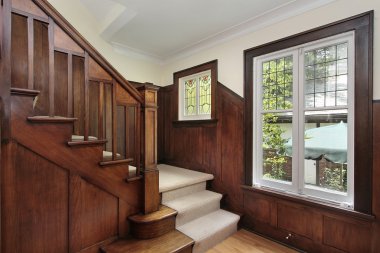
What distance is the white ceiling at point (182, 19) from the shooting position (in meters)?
2.31

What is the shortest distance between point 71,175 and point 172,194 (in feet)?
4.31

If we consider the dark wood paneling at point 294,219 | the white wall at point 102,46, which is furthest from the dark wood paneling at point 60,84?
the dark wood paneling at point 294,219

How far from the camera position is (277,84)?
2.57 meters

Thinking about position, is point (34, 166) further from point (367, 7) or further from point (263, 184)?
point (367, 7)

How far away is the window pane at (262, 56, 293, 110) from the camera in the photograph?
2469 mm

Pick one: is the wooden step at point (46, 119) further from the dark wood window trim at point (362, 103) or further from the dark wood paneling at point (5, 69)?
the dark wood window trim at point (362, 103)

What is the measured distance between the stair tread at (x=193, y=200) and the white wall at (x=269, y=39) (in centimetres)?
159

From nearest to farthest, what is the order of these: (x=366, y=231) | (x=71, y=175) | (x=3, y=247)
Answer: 1. (x=3, y=247)
2. (x=71, y=175)
3. (x=366, y=231)

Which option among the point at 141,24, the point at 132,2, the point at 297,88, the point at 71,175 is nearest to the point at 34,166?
the point at 71,175

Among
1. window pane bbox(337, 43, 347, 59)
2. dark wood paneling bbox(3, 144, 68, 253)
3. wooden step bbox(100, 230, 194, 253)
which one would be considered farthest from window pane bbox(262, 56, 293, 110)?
dark wood paneling bbox(3, 144, 68, 253)

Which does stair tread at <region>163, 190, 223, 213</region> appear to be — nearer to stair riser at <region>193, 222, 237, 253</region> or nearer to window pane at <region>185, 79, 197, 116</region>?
Result: stair riser at <region>193, 222, 237, 253</region>

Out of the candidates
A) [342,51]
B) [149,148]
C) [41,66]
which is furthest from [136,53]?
[342,51]

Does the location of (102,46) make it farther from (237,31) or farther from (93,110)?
(237,31)

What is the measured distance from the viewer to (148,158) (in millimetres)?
2230
